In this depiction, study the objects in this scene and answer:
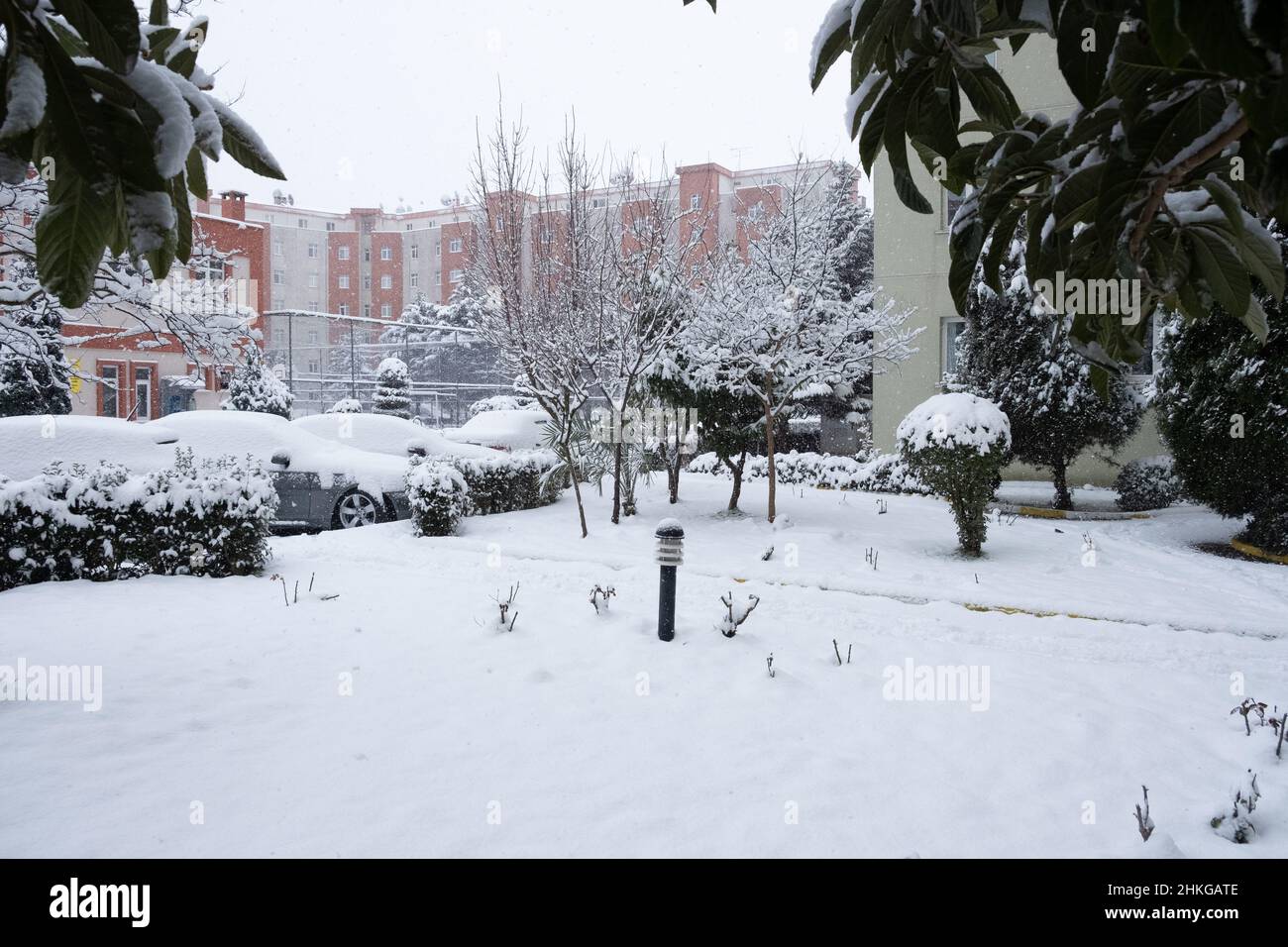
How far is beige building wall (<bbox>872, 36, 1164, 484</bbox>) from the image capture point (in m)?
15.9

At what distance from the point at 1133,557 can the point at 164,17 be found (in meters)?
9.80

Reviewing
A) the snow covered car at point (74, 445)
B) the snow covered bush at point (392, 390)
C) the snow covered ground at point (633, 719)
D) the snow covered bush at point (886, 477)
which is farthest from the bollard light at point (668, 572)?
the snow covered bush at point (392, 390)

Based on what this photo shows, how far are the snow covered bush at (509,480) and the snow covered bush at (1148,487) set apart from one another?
9012 millimetres

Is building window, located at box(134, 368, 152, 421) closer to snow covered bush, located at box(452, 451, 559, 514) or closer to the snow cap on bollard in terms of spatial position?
snow covered bush, located at box(452, 451, 559, 514)

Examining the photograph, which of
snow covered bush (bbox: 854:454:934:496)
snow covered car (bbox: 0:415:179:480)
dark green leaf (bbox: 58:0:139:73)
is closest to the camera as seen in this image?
dark green leaf (bbox: 58:0:139:73)

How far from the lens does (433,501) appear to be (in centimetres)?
966

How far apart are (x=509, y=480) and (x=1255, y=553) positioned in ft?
30.0

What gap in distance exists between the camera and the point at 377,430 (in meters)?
12.2

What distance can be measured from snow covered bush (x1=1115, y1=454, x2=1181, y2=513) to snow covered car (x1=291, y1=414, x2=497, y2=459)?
992 cm

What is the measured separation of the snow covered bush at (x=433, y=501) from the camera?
379 inches

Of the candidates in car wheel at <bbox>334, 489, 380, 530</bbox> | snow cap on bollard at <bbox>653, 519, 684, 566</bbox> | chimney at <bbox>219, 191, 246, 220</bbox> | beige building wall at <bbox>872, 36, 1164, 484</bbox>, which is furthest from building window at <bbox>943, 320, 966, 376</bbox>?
chimney at <bbox>219, 191, 246, 220</bbox>

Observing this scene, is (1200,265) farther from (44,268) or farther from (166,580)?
(166,580)

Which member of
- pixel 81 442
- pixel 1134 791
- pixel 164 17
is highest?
pixel 164 17

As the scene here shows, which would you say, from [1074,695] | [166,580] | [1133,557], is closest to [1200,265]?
[1074,695]
